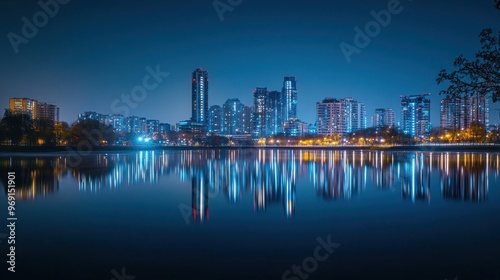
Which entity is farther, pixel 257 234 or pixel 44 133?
pixel 44 133

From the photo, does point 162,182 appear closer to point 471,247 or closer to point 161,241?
point 161,241

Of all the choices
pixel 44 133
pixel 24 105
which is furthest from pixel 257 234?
pixel 24 105

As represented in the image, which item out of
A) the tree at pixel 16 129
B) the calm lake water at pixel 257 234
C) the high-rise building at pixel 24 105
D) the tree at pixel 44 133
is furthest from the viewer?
the high-rise building at pixel 24 105

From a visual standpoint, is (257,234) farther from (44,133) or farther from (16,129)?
(44,133)

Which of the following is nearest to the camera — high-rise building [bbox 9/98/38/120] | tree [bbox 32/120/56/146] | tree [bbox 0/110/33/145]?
tree [bbox 0/110/33/145]

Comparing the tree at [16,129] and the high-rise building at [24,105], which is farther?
the high-rise building at [24,105]

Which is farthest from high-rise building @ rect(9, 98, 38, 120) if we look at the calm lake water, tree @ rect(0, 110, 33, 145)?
the calm lake water

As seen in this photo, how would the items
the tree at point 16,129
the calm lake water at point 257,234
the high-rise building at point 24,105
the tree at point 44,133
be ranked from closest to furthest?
1. the calm lake water at point 257,234
2. the tree at point 16,129
3. the tree at point 44,133
4. the high-rise building at point 24,105

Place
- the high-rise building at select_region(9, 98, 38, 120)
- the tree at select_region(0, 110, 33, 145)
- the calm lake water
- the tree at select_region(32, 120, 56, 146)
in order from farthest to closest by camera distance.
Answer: the high-rise building at select_region(9, 98, 38, 120) < the tree at select_region(32, 120, 56, 146) < the tree at select_region(0, 110, 33, 145) < the calm lake water

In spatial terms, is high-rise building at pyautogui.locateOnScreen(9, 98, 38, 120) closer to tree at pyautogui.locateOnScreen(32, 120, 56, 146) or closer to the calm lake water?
tree at pyautogui.locateOnScreen(32, 120, 56, 146)

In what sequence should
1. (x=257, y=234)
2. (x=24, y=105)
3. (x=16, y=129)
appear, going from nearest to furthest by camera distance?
(x=257, y=234)
(x=16, y=129)
(x=24, y=105)

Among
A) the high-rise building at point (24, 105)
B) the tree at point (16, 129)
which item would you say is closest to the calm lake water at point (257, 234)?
the tree at point (16, 129)

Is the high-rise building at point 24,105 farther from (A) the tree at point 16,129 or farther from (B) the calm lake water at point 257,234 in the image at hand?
(B) the calm lake water at point 257,234
